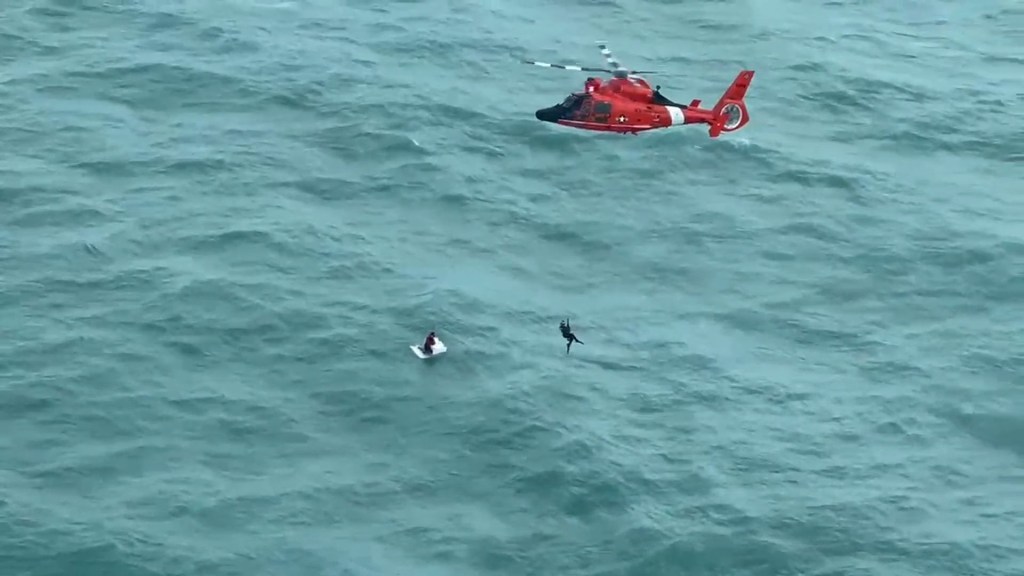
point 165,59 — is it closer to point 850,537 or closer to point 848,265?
point 848,265

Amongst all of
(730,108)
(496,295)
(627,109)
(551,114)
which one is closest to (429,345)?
(496,295)

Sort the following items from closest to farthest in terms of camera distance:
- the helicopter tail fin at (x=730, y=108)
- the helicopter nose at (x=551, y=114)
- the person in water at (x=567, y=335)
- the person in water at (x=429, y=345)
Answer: the person in water at (x=567, y=335) → the person in water at (x=429, y=345) → the helicopter nose at (x=551, y=114) → the helicopter tail fin at (x=730, y=108)

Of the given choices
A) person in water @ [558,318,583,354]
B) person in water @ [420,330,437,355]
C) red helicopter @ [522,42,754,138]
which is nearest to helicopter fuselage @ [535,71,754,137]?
red helicopter @ [522,42,754,138]

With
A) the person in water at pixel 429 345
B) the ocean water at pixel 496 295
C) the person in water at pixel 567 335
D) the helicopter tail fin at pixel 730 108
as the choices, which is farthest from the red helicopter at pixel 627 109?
the person in water at pixel 429 345

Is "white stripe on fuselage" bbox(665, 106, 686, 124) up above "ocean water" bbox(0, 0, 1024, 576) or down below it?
above

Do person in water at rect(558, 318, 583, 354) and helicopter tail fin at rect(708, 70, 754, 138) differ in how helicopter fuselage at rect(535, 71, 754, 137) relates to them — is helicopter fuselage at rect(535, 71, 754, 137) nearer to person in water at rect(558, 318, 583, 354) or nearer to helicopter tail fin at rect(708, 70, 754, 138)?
helicopter tail fin at rect(708, 70, 754, 138)

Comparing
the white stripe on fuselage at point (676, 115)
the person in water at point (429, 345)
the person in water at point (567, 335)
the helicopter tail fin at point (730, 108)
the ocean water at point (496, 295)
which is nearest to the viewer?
the ocean water at point (496, 295)

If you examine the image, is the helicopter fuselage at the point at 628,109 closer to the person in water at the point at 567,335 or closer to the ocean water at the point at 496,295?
the ocean water at the point at 496,295
